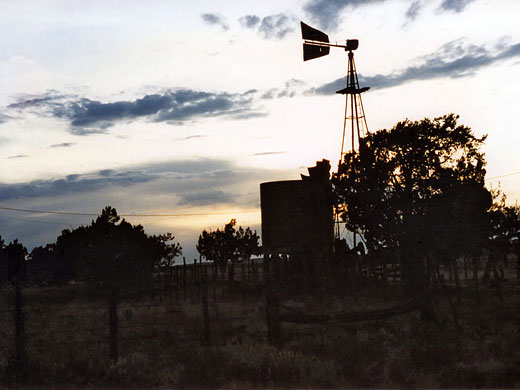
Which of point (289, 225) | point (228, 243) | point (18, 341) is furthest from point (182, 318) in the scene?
point (228, 243)

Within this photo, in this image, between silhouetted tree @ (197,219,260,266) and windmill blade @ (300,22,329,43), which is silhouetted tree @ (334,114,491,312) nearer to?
windmill blade @ (300,22,329,43)

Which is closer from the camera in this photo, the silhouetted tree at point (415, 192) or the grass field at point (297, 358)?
the grass field at point (297, 358)

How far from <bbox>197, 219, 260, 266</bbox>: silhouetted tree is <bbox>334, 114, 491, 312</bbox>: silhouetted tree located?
47.1m

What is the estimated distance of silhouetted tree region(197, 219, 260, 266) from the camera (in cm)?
7606

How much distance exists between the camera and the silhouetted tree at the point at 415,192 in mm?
25312

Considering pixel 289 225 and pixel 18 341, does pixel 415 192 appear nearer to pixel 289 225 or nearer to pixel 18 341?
pixel 289 225

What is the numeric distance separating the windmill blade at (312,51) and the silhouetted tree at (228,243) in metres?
40.6

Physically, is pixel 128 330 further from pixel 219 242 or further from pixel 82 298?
pixel 219 242

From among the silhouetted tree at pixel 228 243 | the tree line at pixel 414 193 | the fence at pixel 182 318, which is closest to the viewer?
the fence at pixel 182 318

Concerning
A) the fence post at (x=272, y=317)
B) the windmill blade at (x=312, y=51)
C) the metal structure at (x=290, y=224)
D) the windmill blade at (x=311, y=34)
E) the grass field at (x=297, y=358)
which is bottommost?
the grass field at (x=297, y=358)

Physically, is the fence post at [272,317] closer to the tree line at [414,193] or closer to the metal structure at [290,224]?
the tree line at [414,193]

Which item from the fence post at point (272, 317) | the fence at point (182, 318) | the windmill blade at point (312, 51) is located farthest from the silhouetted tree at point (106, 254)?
the fence post at point (272, 317)

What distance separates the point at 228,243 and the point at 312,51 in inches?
1689

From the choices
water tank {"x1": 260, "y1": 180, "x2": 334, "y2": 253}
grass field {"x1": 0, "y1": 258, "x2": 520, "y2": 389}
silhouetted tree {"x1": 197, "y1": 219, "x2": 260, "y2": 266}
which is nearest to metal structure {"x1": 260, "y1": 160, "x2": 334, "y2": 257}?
water tank {"x1": 260, "y1": 180, "x2": 334, "y2": 253}
